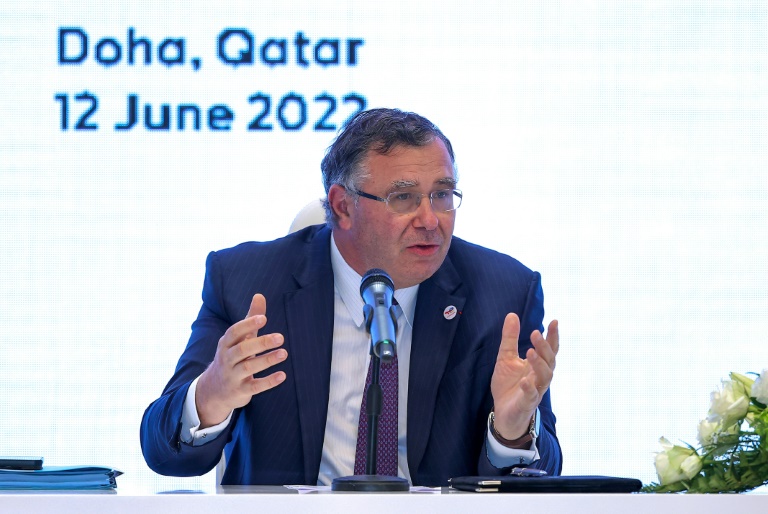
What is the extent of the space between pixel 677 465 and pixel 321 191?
2.97 m

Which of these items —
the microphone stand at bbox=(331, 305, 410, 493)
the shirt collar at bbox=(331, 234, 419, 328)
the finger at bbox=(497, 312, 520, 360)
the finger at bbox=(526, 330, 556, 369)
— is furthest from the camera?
the shirt collar at bbox=(331, 234, 419, 328)

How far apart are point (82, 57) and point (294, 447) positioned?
100 inches

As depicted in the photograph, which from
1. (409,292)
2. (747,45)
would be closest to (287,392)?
(409,292)

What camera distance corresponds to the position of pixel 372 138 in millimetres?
3029

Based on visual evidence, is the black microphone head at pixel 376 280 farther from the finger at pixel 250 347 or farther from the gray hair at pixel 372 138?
the gray hair at pixel 372 138

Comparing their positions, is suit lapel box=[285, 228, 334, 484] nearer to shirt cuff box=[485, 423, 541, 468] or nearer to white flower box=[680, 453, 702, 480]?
shirt cuff box=[485, 423, 541, 468]

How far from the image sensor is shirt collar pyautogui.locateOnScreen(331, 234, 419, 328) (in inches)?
119

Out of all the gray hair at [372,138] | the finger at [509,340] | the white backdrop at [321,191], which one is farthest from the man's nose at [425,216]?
the white backdrop at [321,191]

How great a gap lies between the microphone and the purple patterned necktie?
608 mm

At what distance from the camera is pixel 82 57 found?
4.67 metres

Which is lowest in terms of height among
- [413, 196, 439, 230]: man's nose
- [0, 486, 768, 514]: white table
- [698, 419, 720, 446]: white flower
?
[0, 486, 768, 514]: white table

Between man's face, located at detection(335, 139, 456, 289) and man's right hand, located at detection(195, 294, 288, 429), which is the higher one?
man's face, located at detection(335, 139, 456, 289)

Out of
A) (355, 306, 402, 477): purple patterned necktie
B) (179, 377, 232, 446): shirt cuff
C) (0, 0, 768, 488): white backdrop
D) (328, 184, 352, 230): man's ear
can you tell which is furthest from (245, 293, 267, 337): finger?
(0, 0, 768, 488): white backdrop

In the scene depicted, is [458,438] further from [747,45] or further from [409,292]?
[747,45]
